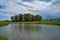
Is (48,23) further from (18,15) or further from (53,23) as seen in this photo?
(18,15)

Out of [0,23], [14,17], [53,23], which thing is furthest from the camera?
[53,23]

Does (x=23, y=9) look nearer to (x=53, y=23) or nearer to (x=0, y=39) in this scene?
(x=0, y=39)

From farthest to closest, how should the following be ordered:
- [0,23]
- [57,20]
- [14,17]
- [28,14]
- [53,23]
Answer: [53,23] → [57,20] → [0,23] → [28,14] → [14,17]

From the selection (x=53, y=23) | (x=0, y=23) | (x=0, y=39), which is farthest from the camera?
(x=53, y=23)

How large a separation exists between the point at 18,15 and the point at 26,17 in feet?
4.65

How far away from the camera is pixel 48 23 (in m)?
25.4

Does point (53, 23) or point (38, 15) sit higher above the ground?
point (38, 15)

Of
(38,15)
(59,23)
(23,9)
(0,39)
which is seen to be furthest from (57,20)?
(0,39)

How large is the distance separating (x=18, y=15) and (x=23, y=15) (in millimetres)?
741

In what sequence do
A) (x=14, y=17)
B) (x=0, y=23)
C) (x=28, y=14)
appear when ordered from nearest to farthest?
(x=14, y=17)
(x=28, y=14)
(x=0, y=23)

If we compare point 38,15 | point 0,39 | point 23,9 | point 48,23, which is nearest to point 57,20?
point 48,23

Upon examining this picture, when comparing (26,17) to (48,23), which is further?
(48,23)

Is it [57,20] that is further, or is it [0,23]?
[57,20]

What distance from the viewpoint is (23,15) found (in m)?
15.7
